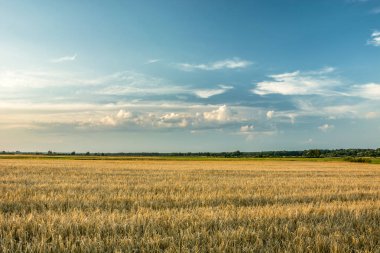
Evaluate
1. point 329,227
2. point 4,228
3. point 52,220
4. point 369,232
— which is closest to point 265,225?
point 329,227

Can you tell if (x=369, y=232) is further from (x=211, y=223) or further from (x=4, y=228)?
(x=4, y=228)

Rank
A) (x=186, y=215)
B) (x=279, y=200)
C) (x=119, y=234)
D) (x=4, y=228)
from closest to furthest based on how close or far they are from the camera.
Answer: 1. (x=119, y=234)
2. (x=4, y=228)
3. (x=186, y=215)
4. (x=279, y=200)

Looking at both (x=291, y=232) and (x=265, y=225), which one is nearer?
(x=291, y=232)

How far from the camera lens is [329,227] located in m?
7.18

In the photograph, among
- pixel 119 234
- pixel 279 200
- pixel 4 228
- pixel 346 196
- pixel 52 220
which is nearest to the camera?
pixel 119 234

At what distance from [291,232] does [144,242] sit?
2.77 meters

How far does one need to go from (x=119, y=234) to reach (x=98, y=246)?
87cm

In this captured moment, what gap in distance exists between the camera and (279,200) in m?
12.2

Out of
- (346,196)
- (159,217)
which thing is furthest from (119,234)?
(346,196)

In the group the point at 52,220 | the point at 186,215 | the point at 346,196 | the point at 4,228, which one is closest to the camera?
the point at 4,228

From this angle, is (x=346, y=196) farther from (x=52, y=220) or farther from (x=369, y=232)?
(x=52, y=220)

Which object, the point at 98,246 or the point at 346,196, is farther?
the point at 346,196

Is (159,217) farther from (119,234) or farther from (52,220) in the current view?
(52,220)

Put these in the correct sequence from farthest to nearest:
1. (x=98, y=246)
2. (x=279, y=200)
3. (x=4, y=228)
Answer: (x=279, y=200) → (x=4, y=228) → (x=98, y=246)
